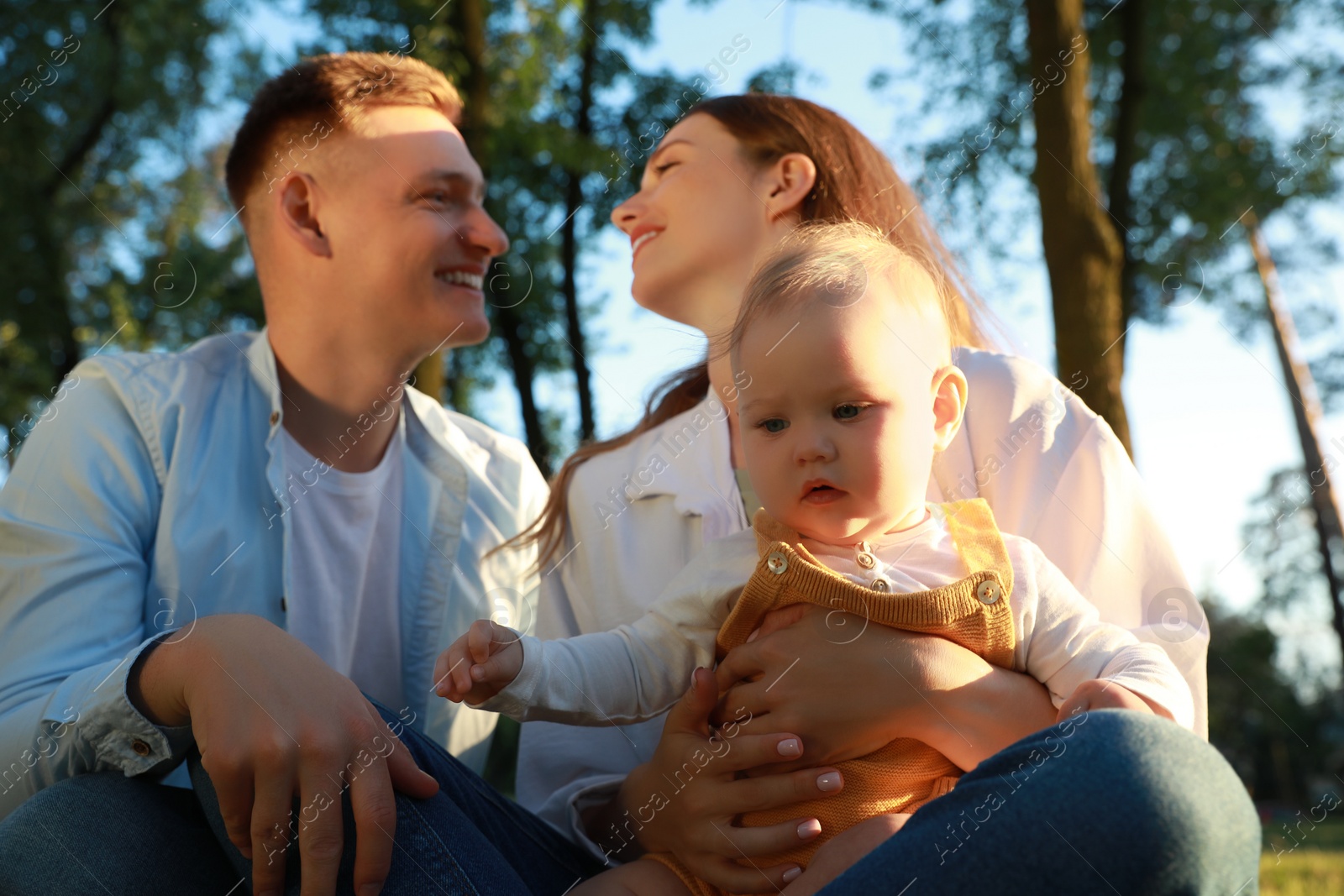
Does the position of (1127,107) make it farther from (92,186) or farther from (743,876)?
(92,186)

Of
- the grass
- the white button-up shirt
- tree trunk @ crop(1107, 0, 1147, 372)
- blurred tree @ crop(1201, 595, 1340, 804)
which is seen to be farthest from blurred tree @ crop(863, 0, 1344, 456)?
blurred tree @ crop(1201, 595, 1340, 804)

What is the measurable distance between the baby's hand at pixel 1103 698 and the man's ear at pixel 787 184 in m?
1.47

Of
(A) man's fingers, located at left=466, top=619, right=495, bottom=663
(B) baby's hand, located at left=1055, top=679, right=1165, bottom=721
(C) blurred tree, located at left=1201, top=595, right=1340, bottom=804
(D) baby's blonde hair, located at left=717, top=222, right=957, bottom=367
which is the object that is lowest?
(C) blurred tree, located at left=1201, top=595, right=1340, bottom=804

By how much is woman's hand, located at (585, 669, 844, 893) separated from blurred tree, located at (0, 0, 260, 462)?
10.9 metres

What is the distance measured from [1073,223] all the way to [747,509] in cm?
428

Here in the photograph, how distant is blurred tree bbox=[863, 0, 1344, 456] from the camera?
1021cm

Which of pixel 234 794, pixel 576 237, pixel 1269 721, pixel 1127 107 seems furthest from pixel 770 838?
pixel 1269 721

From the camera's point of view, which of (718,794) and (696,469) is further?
(696,469)

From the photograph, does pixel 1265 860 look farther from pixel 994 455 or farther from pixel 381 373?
pixel 381 373

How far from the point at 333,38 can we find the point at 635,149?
3164 mm

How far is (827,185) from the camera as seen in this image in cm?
286

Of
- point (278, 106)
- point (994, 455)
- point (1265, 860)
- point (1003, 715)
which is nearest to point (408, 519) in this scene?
point (278, 106)

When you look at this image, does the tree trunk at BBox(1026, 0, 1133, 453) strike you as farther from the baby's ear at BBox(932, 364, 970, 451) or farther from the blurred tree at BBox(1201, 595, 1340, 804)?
the blurred tree at BBox(1201, 595, 1340, 804)

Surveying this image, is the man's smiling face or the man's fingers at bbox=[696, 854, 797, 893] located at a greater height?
the man's smiling face
